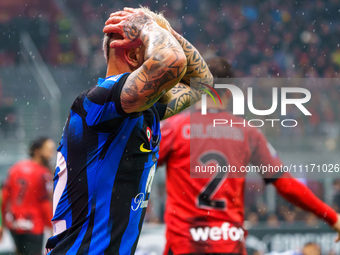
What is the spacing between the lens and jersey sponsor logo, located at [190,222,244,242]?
3993 mm

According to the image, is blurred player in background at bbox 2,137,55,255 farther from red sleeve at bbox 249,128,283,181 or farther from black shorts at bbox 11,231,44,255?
red sleeve at bbox 249,128,283,181

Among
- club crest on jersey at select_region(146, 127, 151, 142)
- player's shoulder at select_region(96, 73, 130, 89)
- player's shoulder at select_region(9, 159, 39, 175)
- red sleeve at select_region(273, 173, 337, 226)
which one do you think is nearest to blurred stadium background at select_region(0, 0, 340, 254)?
player's shoulder at select_region(9, 159, 39, 175)

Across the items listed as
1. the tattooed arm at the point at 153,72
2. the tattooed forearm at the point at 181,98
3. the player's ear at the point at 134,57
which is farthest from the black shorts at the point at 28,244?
the tattooed arm at the point at 153,72

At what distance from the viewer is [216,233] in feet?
13.1

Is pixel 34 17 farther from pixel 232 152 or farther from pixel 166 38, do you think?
Answer: pixel 166 38

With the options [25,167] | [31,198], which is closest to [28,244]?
[31,198]

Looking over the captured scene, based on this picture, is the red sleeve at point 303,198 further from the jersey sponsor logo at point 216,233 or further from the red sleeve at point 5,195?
the red sleeve at point 5,195

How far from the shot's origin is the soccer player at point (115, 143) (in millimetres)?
2207

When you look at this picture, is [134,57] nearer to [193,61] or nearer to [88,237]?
[193,61]

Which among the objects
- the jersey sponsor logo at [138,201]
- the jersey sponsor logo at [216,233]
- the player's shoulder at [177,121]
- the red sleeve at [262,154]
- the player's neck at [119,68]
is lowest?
the jersey sponsor logo at [216,233]

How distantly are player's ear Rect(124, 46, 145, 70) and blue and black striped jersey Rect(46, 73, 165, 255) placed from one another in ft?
0.49

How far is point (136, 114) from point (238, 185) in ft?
6.27

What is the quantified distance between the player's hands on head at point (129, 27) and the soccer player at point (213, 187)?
70.2 inches

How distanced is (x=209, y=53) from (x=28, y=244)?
4.82 meters
